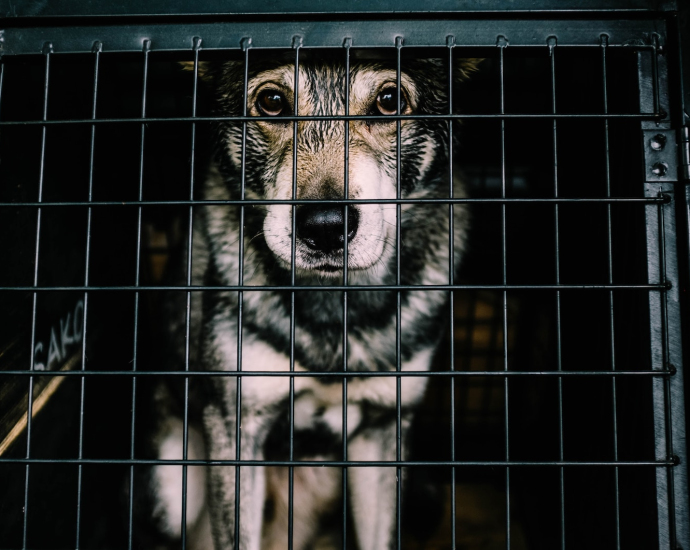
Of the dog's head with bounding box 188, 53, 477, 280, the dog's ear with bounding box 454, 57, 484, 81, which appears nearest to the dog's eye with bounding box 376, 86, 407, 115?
the dog's head with bounding box 188, 53, 477, 280

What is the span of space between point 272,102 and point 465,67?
577 mm

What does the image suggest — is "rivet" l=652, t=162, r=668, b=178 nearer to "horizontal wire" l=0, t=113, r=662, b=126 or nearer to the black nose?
"horizontal wire" l=0, t=113, r=662, b=126

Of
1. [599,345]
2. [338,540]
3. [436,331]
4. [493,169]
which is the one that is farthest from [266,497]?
[493,169]

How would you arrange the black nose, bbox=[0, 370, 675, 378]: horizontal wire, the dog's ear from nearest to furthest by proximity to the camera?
bbox=[0, 370, 675, 378]: horizontal wire → the black nose → the dog's ear

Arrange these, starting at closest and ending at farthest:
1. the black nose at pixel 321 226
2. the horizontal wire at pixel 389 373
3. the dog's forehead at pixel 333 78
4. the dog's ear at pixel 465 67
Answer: the horizontal wire at pixel 389 373 < the black nose at pixel 321 226 < the dog's forehead at pixel 333 78 < the dog's ear at pixel 465 67

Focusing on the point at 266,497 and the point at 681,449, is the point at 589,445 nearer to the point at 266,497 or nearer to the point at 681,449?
the point at 681,449

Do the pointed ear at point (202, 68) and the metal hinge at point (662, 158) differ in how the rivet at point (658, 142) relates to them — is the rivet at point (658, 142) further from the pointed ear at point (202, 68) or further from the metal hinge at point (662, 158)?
the pointed ear at point (202, 68)

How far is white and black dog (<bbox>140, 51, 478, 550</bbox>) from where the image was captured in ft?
4.43

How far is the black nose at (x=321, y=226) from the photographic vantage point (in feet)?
3.49

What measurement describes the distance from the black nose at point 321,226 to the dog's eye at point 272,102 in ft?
1.61

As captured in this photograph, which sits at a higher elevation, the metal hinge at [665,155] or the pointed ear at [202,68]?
the pointed ear at [202,68]

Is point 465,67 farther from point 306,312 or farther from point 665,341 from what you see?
point 665,341

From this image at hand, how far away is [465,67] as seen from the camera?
4.98ft

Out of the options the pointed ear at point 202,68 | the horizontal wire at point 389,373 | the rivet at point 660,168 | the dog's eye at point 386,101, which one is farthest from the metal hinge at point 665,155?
the pointed ear at point 202,68
